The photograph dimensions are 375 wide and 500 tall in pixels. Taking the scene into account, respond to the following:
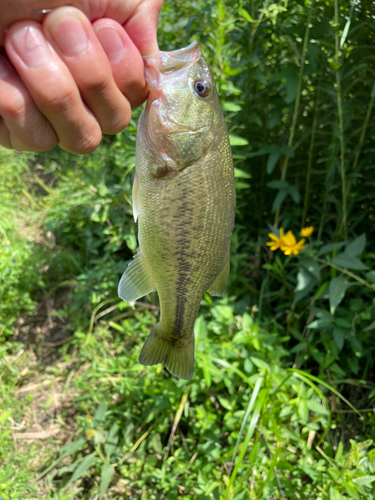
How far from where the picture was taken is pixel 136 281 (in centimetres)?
143

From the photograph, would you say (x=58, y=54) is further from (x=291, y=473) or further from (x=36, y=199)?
(x=36, y=199)

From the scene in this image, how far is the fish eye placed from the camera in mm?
1329

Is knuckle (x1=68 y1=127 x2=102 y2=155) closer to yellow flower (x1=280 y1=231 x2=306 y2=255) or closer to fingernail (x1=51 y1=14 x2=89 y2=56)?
fingernail (x1=51 y1=14 x2=89 y2=56)

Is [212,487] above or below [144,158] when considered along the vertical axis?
below

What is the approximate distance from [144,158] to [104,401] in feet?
5.52

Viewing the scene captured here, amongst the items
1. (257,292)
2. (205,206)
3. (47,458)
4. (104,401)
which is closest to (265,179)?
(257,292)

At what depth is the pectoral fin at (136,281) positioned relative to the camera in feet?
4.60

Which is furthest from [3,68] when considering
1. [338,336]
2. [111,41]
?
[338,336]

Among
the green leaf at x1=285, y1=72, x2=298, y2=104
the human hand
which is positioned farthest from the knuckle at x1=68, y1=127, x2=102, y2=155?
the green leaf at x1=285, y1=72, x2=298, y2=104

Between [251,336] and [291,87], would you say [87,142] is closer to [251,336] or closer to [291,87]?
[251,336]

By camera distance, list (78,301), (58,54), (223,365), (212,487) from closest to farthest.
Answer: (58,54) → (212,487) → (223,365) → (78,301)

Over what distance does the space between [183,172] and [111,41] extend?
474 mm

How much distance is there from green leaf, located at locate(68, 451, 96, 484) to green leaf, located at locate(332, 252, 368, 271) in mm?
1923

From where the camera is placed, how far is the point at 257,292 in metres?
2.77
